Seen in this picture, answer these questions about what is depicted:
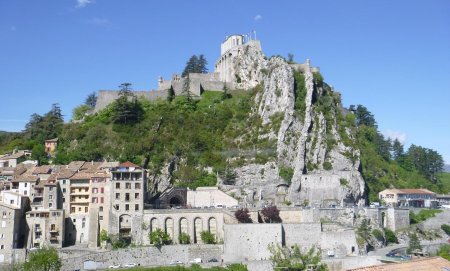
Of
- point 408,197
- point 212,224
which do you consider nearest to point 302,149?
point 408,197

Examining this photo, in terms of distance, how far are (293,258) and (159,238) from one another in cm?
1607

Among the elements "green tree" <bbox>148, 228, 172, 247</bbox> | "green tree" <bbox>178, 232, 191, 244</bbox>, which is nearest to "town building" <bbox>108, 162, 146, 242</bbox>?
"green tree" <bbox>148, 228, 172, 247</bbox>

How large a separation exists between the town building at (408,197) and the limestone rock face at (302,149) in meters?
11.4

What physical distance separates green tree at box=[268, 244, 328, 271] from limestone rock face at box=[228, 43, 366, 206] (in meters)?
14.9

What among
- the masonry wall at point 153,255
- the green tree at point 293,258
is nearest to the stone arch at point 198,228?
the masonry wall at point 153,255

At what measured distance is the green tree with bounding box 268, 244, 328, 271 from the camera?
57.7 m

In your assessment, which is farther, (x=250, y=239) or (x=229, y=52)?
(x=229, y=52)

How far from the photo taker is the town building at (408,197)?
94.1 meters

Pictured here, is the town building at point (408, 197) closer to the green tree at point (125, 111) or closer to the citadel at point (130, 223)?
the citadel at point (130, 223)

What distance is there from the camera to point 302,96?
316ft

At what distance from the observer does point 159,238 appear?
6488 cm

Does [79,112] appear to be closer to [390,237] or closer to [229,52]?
[229,52]

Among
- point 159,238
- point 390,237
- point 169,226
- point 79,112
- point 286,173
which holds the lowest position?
point 390,237

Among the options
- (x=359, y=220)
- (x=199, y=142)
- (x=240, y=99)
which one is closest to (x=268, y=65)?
(x=240, y=99)
